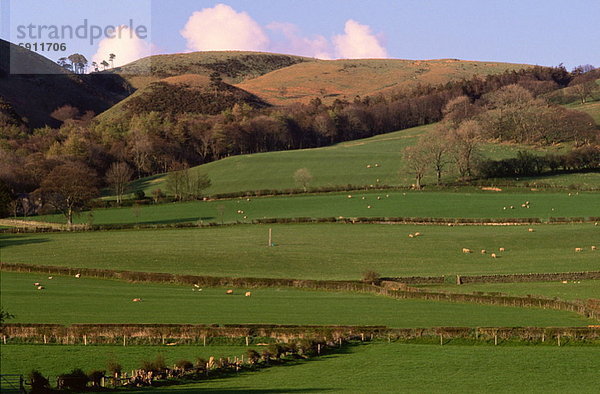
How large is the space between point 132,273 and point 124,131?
13031cm

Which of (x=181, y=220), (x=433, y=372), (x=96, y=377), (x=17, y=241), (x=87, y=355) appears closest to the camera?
(x=96, y=377)

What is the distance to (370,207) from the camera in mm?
103562

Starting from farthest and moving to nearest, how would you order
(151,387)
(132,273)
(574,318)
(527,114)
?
(527,114) < (132,273) < (574,318) < (151,387)

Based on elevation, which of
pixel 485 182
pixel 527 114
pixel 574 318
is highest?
pixel 527 114

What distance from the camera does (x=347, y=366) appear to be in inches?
1312

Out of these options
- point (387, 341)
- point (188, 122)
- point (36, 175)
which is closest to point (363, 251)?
point (387, 341)

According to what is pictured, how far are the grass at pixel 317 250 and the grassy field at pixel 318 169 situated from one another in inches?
1359

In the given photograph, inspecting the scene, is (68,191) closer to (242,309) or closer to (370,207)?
(370,207)

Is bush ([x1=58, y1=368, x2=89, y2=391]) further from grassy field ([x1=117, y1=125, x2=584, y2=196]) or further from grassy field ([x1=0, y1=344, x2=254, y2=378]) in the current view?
grassy field ([x1=117, y1=125, x2=584, y2=196])

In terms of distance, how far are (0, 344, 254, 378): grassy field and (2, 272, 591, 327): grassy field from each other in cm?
588

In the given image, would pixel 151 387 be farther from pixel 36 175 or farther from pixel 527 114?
pixel 527 114

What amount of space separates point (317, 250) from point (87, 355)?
144 feet

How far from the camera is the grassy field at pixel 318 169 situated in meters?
128

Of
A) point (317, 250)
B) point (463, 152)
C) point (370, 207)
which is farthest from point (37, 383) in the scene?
point (463, 152)
